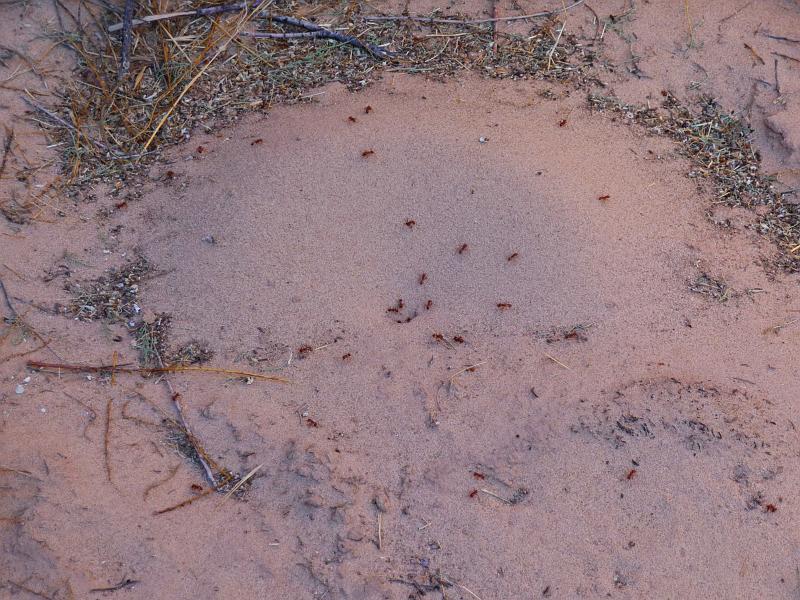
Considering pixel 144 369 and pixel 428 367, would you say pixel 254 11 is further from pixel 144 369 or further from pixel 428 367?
pixel 428 367

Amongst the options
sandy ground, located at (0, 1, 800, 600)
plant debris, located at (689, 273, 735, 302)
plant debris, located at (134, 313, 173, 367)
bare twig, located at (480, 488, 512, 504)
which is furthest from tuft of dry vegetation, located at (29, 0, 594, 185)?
bare twig, located at (480, 488, 512, 504)

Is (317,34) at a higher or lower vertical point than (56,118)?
higher

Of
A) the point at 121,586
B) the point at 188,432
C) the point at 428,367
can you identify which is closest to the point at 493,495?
the point at 428,367

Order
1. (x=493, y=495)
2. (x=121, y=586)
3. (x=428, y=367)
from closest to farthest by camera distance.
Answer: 1. (x=121, y=586)
2. (x=493, y=495)
3. (x=428, y=367)

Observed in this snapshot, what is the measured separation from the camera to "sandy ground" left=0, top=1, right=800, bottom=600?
2576 millimetres

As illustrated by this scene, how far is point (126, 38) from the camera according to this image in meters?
3.83

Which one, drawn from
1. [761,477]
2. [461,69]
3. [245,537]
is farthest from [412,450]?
[461,69]

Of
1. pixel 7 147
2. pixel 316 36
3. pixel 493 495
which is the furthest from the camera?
pixel 316 36

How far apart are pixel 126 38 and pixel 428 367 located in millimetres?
2566

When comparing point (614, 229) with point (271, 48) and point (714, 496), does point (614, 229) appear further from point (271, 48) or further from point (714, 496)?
point (271, 48)

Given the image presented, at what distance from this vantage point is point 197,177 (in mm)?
3521

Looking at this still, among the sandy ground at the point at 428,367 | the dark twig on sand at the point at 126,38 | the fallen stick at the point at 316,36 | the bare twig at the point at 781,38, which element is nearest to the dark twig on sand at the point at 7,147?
the sandy ground at the point at 428,367

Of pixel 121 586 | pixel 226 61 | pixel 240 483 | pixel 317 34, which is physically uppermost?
pixel 317 34

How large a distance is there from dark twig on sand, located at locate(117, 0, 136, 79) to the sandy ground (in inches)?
25.4
